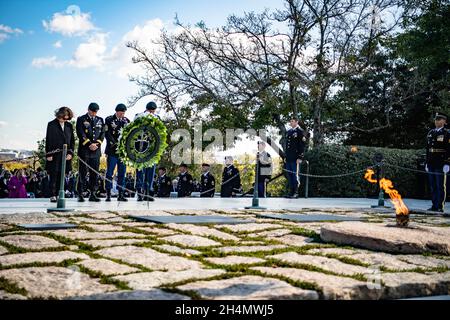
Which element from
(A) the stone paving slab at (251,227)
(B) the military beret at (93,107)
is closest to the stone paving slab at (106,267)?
(A) the stone paving slab at (251,227)

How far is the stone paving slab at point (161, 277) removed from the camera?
116 inches

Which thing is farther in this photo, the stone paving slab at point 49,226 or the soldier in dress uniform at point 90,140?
the soldier in dress uniform at point 90,140

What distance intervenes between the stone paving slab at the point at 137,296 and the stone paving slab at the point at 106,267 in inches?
21.4

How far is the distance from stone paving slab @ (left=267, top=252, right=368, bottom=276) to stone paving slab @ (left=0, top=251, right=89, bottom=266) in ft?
5.54

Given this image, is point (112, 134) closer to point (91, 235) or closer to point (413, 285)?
point (91, 235)

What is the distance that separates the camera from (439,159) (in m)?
10.2

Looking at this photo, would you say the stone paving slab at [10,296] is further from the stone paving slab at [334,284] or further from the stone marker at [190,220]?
the stone marker at [190,220]

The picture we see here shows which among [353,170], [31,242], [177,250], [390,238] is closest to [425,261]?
[390,238]

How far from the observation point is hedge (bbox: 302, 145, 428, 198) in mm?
15359

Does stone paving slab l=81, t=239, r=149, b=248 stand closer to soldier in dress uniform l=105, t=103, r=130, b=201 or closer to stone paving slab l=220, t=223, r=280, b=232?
stone paving slab l=220, t=223, r=280, b=232

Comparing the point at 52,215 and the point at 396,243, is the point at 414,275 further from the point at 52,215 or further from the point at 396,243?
the point at 52,215

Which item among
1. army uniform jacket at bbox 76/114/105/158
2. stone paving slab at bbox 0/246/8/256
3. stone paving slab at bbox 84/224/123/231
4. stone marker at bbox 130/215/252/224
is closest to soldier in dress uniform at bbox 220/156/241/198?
army uniform jacket at bbox 76/114/105/158
